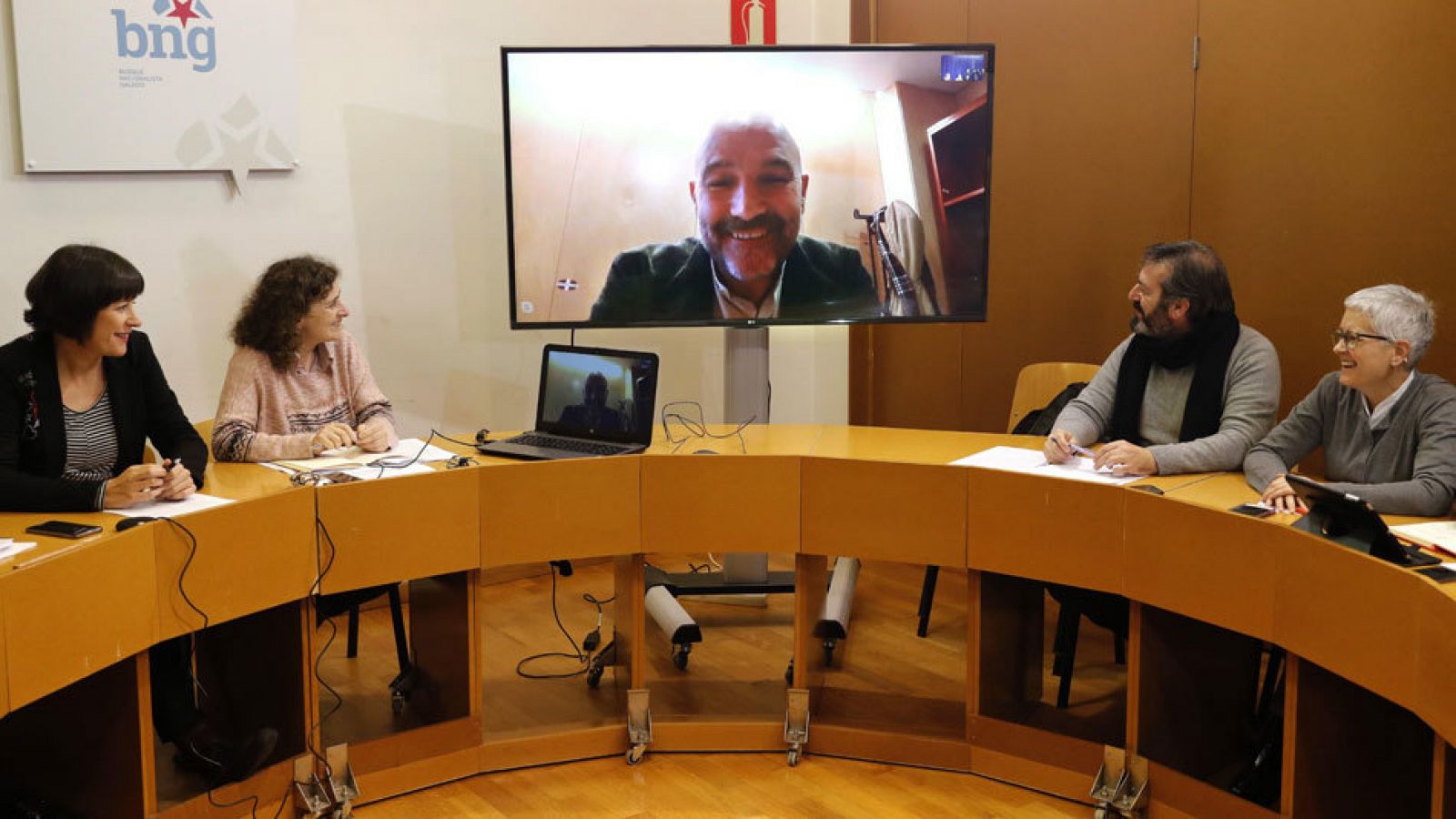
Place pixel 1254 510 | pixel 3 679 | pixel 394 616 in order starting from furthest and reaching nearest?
pixel 394 616, pixel 1254 510, pixel 3 679

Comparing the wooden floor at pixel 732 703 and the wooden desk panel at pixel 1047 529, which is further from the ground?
the wooden desk panel at pixel 1047 529

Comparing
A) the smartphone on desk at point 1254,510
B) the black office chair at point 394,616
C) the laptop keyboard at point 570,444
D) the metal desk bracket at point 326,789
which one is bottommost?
the metal desk bracket at point 326,789

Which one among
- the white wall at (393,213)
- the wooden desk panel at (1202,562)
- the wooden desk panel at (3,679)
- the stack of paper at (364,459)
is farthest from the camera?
the white wall at (393,213)

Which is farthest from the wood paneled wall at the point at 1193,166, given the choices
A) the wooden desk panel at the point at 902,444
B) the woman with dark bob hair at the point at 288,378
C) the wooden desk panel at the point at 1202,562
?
the woman with dark bob hair at the point at 288,378

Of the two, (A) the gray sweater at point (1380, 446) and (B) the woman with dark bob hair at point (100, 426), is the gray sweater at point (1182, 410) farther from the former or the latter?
(B) the woman with dark bob hair at point (100, 426)

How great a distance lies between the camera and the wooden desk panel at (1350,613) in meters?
2.51

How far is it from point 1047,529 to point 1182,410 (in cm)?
56

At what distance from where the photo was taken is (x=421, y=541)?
10.9 feet

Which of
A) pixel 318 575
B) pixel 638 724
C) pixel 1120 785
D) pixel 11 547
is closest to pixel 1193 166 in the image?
pixel 1120 785

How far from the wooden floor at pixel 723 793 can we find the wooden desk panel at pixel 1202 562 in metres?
0.64

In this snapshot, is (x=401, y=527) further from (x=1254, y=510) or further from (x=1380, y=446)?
(x=1380, y=446)

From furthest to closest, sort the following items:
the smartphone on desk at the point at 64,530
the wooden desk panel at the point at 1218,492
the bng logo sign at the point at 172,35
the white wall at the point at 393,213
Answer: the white wall at the point at 393,213
the bng logo sign at the point at 172,35
the wooden desk panel at the point at 1218,492
the smartphone on desk at the point at 64,530

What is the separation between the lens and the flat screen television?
4355 mm

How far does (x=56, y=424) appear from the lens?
3.11 metres
